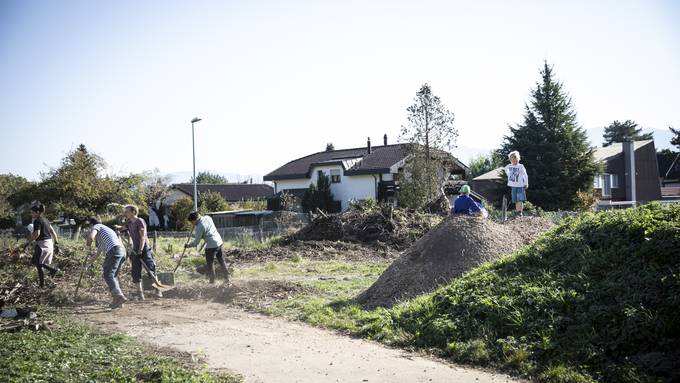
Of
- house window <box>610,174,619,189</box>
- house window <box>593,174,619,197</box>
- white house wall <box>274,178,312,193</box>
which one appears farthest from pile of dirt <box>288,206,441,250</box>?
house window <box>610,174,619,189</box>

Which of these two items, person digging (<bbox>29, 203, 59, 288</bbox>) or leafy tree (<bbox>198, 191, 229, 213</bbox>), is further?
leafy tree (<bbox>198, 191, 229, 213</bbox>)

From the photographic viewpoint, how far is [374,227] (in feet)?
75.2

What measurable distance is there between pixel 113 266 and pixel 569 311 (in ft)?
26.1

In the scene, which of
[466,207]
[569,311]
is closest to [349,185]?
[466,207]

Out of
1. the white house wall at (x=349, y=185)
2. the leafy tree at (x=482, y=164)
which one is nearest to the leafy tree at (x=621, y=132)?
the leafy tree at (x=482, y=164)

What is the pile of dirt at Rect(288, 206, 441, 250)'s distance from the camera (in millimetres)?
22250

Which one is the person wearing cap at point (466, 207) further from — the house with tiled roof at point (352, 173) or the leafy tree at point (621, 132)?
the leafy tree at point (621, 132)

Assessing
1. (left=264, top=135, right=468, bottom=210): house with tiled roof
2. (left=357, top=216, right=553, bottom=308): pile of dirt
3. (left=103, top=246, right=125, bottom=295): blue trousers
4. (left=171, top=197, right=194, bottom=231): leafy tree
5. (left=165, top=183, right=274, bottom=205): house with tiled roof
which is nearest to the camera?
(left=357, top=216, right=553, bottom=308): pile of dirt

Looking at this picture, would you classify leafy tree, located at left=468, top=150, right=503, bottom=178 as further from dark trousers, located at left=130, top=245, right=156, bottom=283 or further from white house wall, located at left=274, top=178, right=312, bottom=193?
dark trousers, located at left=130, top=245, right=156, bottom=283

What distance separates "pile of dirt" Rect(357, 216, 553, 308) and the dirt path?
1763 mm

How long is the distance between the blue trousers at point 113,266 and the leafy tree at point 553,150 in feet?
98.4

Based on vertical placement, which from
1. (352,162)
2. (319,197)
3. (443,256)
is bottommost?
(443,256)

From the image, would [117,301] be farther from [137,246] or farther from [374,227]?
[374,227]

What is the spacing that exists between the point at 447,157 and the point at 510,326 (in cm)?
2474
